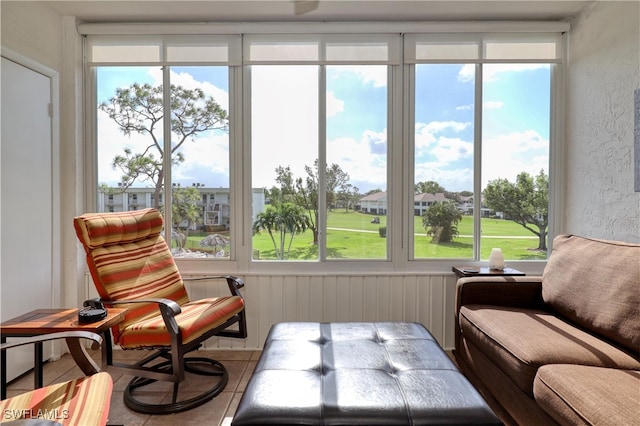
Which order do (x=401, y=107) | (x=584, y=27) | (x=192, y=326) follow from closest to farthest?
(x=192, y=326)
(x=584, y=27)
(x=401, y=107)

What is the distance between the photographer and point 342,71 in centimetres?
262

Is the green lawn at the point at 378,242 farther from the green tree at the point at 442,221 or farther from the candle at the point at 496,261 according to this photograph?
the candle at the point at 496,261

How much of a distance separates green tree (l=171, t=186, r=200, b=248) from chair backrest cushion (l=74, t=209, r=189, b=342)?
1.08 feet

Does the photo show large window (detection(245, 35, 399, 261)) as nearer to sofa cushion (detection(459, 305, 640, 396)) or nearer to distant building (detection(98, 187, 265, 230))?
distant building (detection(98, 187, 265, 230))

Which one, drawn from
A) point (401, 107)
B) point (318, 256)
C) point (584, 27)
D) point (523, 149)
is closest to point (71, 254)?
point (318, 256)

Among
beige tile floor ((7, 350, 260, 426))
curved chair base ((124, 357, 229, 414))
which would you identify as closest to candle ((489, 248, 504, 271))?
beige tile floor ((7, 350, 260, 426))

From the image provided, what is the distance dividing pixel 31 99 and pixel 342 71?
7.37 feet

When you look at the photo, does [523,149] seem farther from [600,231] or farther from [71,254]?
[71,254]

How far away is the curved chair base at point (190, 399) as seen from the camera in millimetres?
1797

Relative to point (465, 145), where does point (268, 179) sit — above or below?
below

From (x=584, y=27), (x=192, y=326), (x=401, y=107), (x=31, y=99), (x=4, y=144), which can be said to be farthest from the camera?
(x=401, y=107)

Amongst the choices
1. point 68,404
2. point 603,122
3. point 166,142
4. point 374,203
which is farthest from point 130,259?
point 603,122

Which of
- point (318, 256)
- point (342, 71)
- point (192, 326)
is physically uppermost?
point (342, 71)

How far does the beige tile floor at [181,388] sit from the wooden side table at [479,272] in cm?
167
